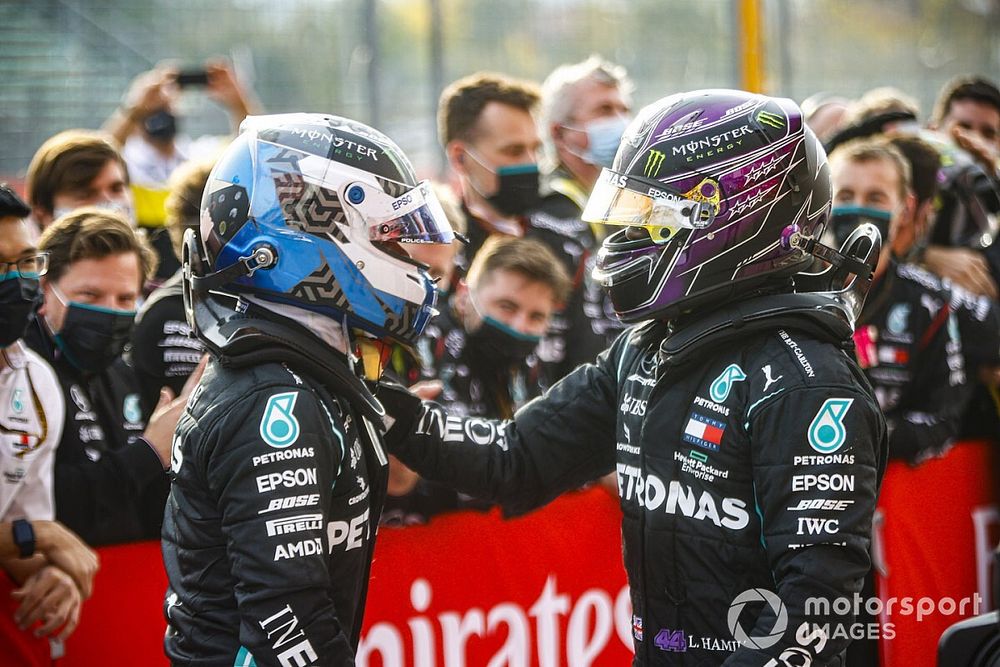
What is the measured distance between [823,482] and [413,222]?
3.71 ft

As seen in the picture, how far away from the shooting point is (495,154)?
227 inches

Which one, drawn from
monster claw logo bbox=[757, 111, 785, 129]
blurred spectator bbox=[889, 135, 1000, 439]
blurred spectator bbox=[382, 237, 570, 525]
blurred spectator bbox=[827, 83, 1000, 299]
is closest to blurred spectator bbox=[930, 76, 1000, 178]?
blurred spectator bbox=[827, 83, 1000, 299]

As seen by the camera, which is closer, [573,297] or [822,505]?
[822,505]

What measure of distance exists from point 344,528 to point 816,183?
4.72 ft

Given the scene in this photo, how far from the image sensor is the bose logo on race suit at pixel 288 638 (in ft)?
8.18

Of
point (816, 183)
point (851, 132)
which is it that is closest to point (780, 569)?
point (816, 183)

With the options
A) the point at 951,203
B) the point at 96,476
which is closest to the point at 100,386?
the point at 96,476

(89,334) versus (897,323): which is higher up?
(89,334)

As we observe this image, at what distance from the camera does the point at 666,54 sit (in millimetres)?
9227

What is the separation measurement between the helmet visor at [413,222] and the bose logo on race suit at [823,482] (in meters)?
1.02

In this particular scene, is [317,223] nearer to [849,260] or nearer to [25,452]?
[849,260]

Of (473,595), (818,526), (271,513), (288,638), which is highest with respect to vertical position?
(271,513)

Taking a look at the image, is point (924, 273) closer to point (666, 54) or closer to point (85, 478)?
point (85, 478)

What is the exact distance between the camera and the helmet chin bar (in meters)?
2.99
